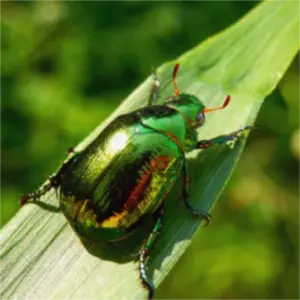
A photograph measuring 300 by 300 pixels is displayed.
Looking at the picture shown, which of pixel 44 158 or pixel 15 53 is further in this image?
pixel 15 53

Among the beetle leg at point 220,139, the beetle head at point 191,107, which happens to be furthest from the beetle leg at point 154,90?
the beetle leg at point 220,139

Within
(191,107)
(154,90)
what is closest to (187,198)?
(191,107)

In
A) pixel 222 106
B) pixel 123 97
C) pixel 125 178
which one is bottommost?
pixel 123 97

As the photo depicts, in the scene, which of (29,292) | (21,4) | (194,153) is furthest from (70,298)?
(21,4)

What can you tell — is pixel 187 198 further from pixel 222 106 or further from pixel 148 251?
pixel 222 106

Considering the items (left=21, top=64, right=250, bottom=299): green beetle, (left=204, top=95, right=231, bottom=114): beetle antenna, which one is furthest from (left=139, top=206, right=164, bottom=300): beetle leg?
(left=204, top=95, right=231, bottom=114): beetle antenna

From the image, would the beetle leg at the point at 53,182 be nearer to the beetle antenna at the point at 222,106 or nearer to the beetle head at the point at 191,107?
the beetle head at the point at 191,107

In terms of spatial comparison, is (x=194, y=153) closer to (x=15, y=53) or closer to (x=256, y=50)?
(x=256, y=50)
